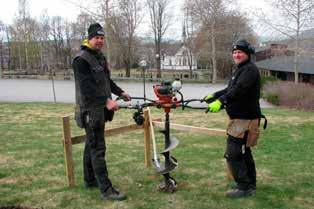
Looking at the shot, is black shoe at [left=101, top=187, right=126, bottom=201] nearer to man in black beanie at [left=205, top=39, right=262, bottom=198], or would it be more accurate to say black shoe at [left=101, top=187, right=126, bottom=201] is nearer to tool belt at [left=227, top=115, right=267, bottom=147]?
man in black beanie at [left=205, top=39, right=262, bottom=198]

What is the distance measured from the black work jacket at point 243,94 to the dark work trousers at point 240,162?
0.28m

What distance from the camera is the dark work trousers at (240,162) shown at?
166 inches

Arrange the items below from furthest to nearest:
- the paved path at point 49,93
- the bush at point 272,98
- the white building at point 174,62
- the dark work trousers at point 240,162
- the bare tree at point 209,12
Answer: the white building at point 174,62, the bare tree at point 209,12, the bush at point 272,98, the paved path at point 49,93, the dark work trousers at point 240,162

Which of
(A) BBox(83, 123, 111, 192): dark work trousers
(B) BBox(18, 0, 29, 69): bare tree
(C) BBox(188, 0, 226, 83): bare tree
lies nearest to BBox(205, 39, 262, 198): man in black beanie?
(A) BBox(83, 123, 111, 192): dark work trousers

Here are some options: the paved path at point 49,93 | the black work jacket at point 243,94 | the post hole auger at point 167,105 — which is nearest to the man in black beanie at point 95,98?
the post hole auger at point 167,105

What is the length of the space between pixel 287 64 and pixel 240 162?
3410cm

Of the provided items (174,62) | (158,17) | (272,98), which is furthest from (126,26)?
(272,98)

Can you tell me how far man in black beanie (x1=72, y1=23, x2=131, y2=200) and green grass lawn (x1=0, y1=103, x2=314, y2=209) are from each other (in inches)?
14.5

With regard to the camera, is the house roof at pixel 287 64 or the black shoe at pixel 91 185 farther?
the house roof at pixel 287 64

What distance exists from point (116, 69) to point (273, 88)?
130 feet

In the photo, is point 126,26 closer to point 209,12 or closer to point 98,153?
point 209,12

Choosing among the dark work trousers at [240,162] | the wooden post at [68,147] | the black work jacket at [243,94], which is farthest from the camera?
the wooden post at [68,147]

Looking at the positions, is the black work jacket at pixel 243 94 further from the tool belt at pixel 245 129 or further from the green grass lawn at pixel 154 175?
the green grass lawn at pixel 154 175

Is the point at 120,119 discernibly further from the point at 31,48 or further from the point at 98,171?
the point at 31,48
